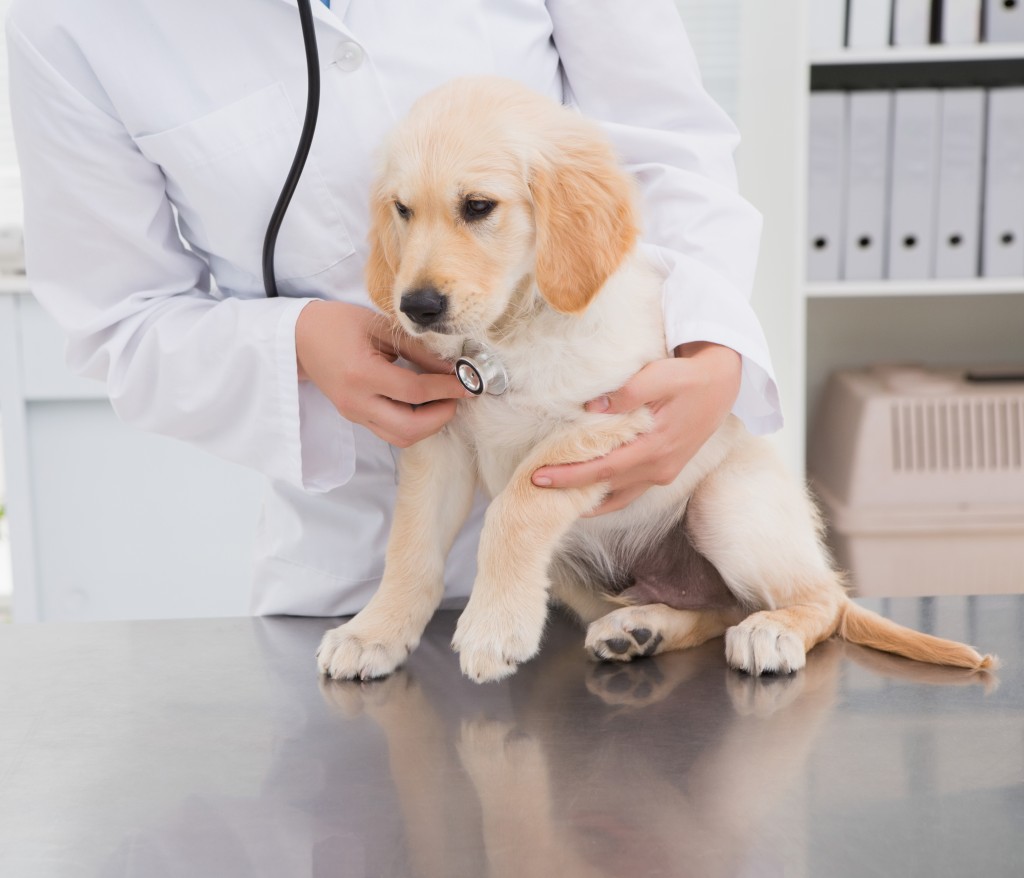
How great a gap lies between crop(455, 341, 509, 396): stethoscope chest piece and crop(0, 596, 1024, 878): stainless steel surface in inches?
9.5

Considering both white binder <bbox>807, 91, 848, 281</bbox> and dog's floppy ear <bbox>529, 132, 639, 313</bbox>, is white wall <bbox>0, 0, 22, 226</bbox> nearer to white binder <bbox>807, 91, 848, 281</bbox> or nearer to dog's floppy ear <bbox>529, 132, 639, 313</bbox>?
white binder <bbox>807, 91, 848, 281</bbox>

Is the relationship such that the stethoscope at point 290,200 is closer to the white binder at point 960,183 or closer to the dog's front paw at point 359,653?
the dog's front paw at point 359,653

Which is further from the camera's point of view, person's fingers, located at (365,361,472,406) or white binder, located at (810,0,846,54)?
white binder, located at (810,0,846,54)

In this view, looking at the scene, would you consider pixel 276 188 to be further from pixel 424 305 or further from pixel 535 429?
pixel 535 429

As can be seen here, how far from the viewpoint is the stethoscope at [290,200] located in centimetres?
89

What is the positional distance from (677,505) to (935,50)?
147 cm

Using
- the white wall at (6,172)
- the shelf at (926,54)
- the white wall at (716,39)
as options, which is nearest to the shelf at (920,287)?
the shelf at (926,54)

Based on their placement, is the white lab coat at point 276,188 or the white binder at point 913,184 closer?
the white lab coat at point 276,188

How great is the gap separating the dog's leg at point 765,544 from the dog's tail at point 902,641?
0.04 ft

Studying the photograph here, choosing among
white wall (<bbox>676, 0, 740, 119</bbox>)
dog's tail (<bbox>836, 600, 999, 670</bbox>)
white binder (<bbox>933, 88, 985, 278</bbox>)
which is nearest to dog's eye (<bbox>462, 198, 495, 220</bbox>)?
dog's tail (<bbox>836, 600, 999, 670</bbox>)

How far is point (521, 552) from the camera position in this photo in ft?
2.94

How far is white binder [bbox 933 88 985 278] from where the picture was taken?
2.09 meters

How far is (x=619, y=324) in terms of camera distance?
3.20 ft

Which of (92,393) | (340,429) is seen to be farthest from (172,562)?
(340,429)
